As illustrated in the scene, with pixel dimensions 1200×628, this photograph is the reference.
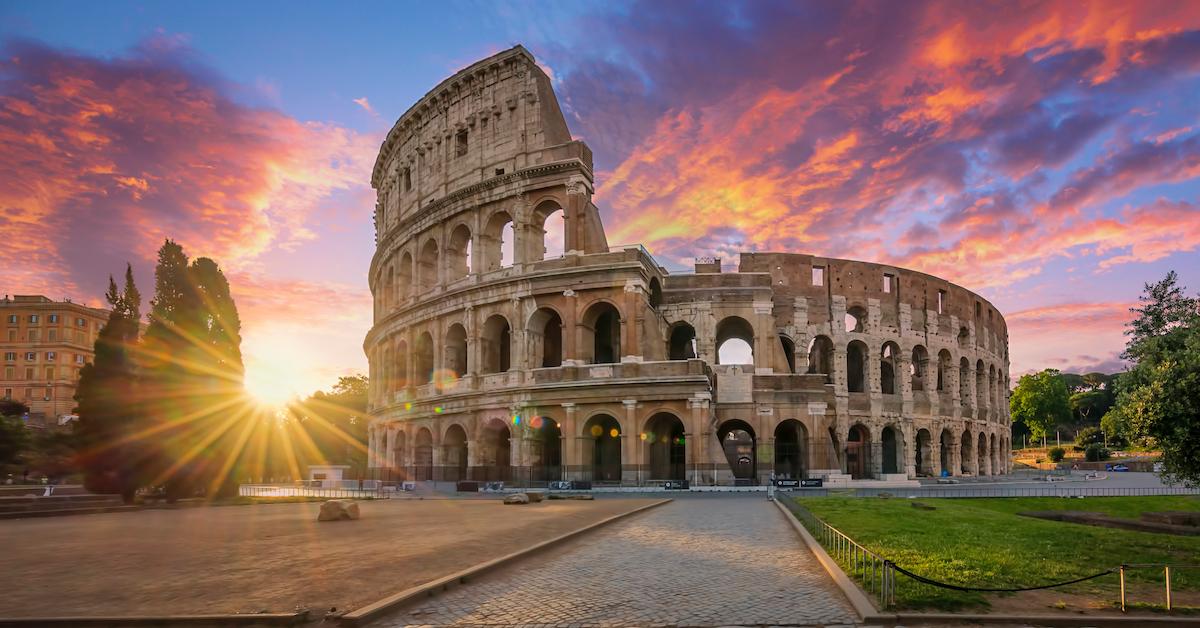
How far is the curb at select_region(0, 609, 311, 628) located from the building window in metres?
41.2

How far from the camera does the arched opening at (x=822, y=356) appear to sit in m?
50.2

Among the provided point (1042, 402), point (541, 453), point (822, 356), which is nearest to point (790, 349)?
point (822, 356)

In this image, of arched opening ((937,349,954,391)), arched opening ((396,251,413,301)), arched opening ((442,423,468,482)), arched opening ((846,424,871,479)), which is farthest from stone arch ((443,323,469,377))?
arched opening ((937,349,954,391))

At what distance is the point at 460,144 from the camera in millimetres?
47188

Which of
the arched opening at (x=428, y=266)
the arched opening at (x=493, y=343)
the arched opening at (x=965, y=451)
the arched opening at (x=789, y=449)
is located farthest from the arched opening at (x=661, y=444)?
the arched opening at (x=965, y=451)

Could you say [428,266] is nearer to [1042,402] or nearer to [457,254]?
[457,254]

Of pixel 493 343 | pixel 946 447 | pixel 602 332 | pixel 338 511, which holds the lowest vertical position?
pixel 946 447

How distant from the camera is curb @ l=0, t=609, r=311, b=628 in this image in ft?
26.6

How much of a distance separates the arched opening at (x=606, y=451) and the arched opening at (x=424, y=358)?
11883mm

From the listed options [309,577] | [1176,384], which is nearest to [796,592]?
[309,577]

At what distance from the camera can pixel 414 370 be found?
47156 mm

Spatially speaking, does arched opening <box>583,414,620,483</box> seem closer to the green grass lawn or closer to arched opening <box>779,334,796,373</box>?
arched opening <box>779,334,796,373</box>

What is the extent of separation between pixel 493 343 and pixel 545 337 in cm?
308

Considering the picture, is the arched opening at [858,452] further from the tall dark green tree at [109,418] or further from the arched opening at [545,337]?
the tall dark green tree at [109,418]
